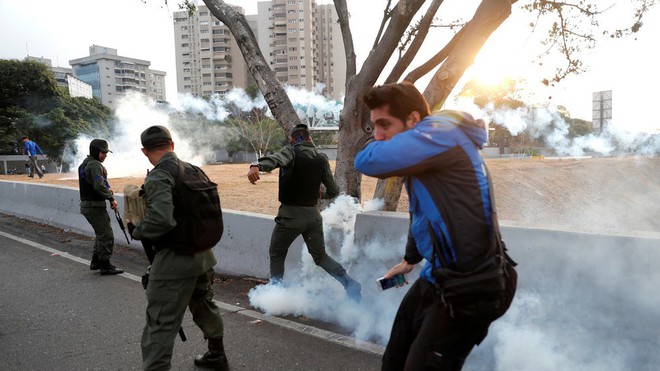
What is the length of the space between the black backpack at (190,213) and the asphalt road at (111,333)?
1073 millimetres

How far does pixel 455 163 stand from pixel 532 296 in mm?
1950

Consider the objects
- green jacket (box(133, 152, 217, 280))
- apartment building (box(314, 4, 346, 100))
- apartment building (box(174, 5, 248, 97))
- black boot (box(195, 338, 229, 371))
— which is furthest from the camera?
apartment building (box(314, 4, 346, 100))

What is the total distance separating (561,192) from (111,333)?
77.4 ft

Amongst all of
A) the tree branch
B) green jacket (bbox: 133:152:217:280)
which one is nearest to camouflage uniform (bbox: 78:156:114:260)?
green jacket (bbox: 133:152:217:280)

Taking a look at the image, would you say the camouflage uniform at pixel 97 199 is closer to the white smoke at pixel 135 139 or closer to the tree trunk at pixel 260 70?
the tree trunk at pixel 260 70

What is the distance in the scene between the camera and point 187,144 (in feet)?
151

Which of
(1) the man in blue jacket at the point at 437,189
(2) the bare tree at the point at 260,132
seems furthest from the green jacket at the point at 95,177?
(2) the bare tree at the point at 260,132

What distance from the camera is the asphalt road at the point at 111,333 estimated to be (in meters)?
3.46

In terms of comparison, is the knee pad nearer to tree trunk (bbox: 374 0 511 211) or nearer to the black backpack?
the black backpack

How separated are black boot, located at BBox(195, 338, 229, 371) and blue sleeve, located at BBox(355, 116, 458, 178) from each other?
2.19 meters

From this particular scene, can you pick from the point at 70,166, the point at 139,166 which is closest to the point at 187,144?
the point at 70,166

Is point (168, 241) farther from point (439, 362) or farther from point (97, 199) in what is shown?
point (97, 199)

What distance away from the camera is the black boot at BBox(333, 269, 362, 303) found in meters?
4.19

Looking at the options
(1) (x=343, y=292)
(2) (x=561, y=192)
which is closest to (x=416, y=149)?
(1) (x=343, y=292)
